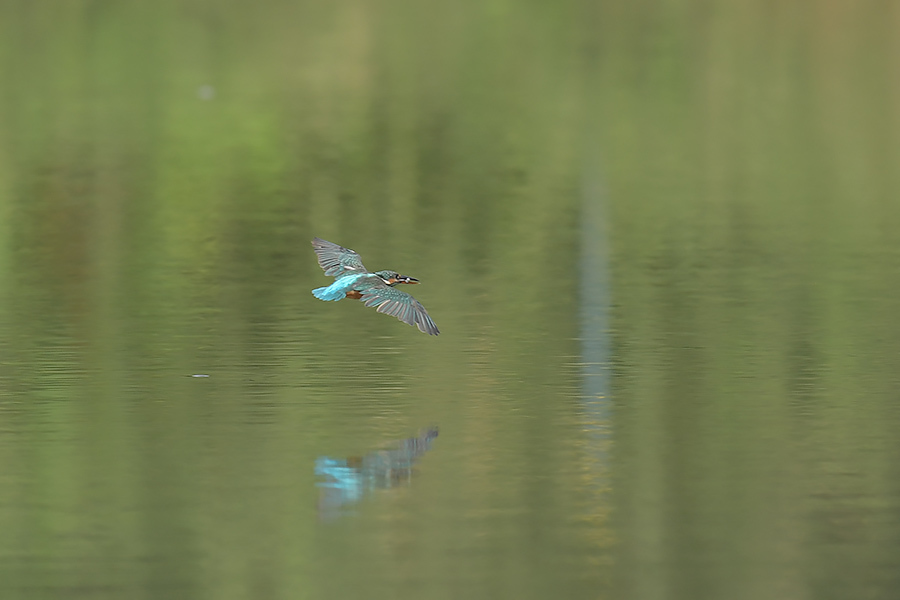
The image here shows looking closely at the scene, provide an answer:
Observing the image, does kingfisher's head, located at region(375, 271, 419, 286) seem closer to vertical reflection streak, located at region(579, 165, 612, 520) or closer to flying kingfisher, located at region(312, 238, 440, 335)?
flying kingfisher, located at region(312, 238, 440, 335)

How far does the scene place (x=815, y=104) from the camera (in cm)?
4069

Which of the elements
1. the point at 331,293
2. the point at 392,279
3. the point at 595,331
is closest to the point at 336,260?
the point at 392,279

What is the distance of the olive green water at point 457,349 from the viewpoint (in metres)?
10.8

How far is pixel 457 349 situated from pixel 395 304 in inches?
128

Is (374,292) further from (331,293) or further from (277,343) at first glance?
(277,343)

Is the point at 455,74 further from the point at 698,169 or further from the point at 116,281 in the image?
the point at 116,281

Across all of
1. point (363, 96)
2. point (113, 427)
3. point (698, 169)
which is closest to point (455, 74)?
point (363, 96)

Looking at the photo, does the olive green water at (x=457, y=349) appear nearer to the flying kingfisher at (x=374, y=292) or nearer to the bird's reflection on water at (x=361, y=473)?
the bird's reflection on water at (x=361, y=473)

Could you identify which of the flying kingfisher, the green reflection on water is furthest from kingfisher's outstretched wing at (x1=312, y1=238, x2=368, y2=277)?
the green reflection on water

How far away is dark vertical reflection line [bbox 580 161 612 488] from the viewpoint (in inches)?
518

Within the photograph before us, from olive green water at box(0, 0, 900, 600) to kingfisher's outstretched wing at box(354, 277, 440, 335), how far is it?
0.77 meters

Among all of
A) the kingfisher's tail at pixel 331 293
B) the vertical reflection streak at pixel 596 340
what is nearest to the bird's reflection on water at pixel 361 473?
the vertical reflection streak at pixel 596 340

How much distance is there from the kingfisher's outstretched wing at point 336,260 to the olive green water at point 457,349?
0.99 meters

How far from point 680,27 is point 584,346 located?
3792cm
